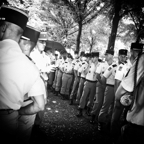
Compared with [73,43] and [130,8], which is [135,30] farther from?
[73,43]

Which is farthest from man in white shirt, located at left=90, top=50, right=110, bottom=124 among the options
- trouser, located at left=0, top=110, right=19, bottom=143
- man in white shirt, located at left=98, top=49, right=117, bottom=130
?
trouser, located at left=0, top=110, right=19, bottom=143

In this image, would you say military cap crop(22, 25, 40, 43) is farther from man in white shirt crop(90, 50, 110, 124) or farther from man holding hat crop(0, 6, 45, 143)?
man in white shirt crop(90, 50, 110, 124)

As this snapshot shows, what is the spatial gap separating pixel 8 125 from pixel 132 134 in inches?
60.0

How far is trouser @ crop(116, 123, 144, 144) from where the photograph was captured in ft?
5.09

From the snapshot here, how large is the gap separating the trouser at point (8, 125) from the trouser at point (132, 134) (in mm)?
1405

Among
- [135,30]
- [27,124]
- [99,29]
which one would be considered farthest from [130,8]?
[27,124]

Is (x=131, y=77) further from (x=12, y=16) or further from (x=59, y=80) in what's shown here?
(x=59, y=80)

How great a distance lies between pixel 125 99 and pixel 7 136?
156 cm

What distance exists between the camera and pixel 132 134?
1.59 meters

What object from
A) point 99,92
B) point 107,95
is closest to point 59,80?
point 99,92

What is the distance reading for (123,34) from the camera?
1559 centimetres

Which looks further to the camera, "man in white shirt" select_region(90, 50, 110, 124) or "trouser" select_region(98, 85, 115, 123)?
"man in white shirt" select_region(90, 50, 110, 124)

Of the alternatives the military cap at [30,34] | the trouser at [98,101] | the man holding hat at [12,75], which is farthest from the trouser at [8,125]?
the trouser at [98,101]

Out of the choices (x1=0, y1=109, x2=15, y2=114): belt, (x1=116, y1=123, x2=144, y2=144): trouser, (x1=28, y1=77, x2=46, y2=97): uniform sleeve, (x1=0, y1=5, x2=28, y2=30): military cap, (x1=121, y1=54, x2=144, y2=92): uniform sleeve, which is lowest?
(x1=116, y1=123, x2=144, y2=144): trouser
